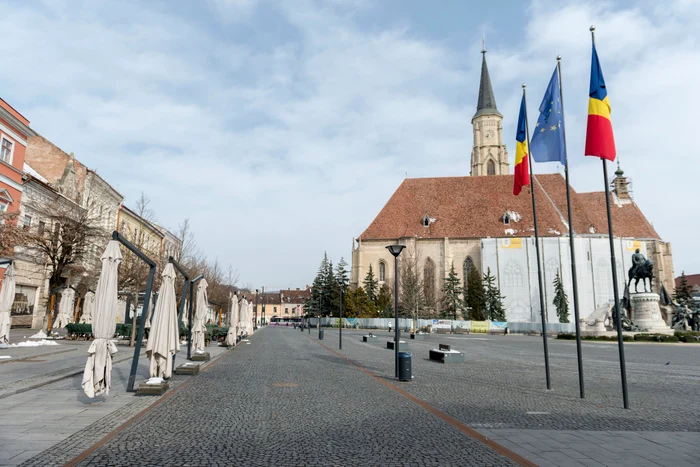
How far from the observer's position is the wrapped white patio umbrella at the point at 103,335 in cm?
807

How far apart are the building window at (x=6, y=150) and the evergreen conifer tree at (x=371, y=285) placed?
49582 mm

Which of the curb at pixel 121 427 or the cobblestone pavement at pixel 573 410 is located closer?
the curb at pixel 121 427

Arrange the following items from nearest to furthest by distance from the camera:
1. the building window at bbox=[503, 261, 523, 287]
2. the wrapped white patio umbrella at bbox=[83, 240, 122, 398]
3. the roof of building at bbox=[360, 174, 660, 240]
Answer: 1. the wrapped white patio umbrella at bbox=[83, 240, 122, 398]
2. the building window at bbox=[503, 261, 523, 287]
3. the roof of building at bbox=[360, 174, 660, 240]

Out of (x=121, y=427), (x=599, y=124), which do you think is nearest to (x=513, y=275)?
(x=599, y=124)

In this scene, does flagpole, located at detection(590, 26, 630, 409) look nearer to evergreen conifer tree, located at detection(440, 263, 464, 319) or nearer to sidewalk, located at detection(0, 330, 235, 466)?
sidewalk, located at detection(0, 330, 235, 466)

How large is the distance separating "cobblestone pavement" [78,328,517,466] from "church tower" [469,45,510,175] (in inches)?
3001

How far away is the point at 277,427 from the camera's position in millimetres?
7109

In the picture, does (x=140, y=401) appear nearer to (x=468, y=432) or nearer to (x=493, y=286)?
(x=468, y=432)

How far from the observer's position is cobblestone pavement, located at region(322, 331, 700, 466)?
19.6 ft

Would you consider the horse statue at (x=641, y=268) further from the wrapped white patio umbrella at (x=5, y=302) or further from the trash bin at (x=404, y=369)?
the wrapped white patio umbrella at (x=5, y=302)

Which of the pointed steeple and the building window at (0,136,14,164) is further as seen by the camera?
the pointed steeple

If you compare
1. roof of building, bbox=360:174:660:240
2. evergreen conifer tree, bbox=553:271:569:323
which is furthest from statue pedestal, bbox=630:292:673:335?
roof of building, bbox=360:174:660:240

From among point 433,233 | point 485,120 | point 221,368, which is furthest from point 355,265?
point 221,368

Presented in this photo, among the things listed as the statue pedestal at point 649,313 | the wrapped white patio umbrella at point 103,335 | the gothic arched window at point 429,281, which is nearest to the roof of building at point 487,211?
the gothic arched window at point 429,281
